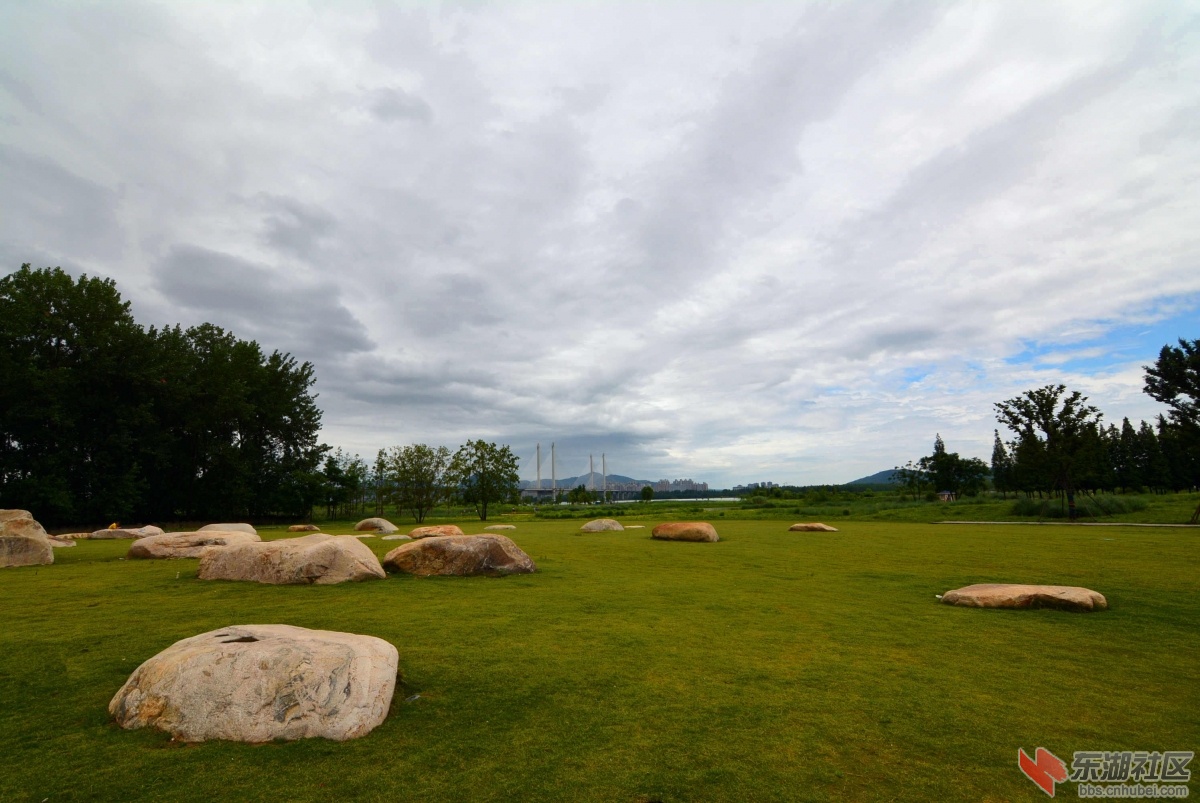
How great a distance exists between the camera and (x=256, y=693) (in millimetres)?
4230

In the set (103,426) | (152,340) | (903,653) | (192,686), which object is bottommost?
(903,653)

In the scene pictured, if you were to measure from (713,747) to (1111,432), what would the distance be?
11929 centimetres

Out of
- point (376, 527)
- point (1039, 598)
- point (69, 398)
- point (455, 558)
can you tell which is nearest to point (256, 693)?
point (455, 558)

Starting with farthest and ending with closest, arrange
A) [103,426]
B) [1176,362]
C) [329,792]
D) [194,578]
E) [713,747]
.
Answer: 1. [103,426]
2. [1176,362]
3. [194,578]
4. [713,747]
5. [329,792]

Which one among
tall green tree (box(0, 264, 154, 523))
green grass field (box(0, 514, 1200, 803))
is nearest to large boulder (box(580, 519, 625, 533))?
green grass field (box(0, 514, 1200, 803))

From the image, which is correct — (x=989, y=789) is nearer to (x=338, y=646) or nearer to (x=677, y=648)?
(x=677, y=648)

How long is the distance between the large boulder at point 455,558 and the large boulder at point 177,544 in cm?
528

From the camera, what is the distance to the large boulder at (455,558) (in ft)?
38.1

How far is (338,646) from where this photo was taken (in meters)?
4.76

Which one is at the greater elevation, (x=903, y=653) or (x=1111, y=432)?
(x=1111, y=432)

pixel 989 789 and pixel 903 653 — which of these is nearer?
pixel 989 789

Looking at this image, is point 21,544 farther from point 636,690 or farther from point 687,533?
point 687,533

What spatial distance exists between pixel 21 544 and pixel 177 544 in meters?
2.97

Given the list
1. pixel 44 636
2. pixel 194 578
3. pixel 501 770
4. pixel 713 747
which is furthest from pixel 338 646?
pixel 194 578
